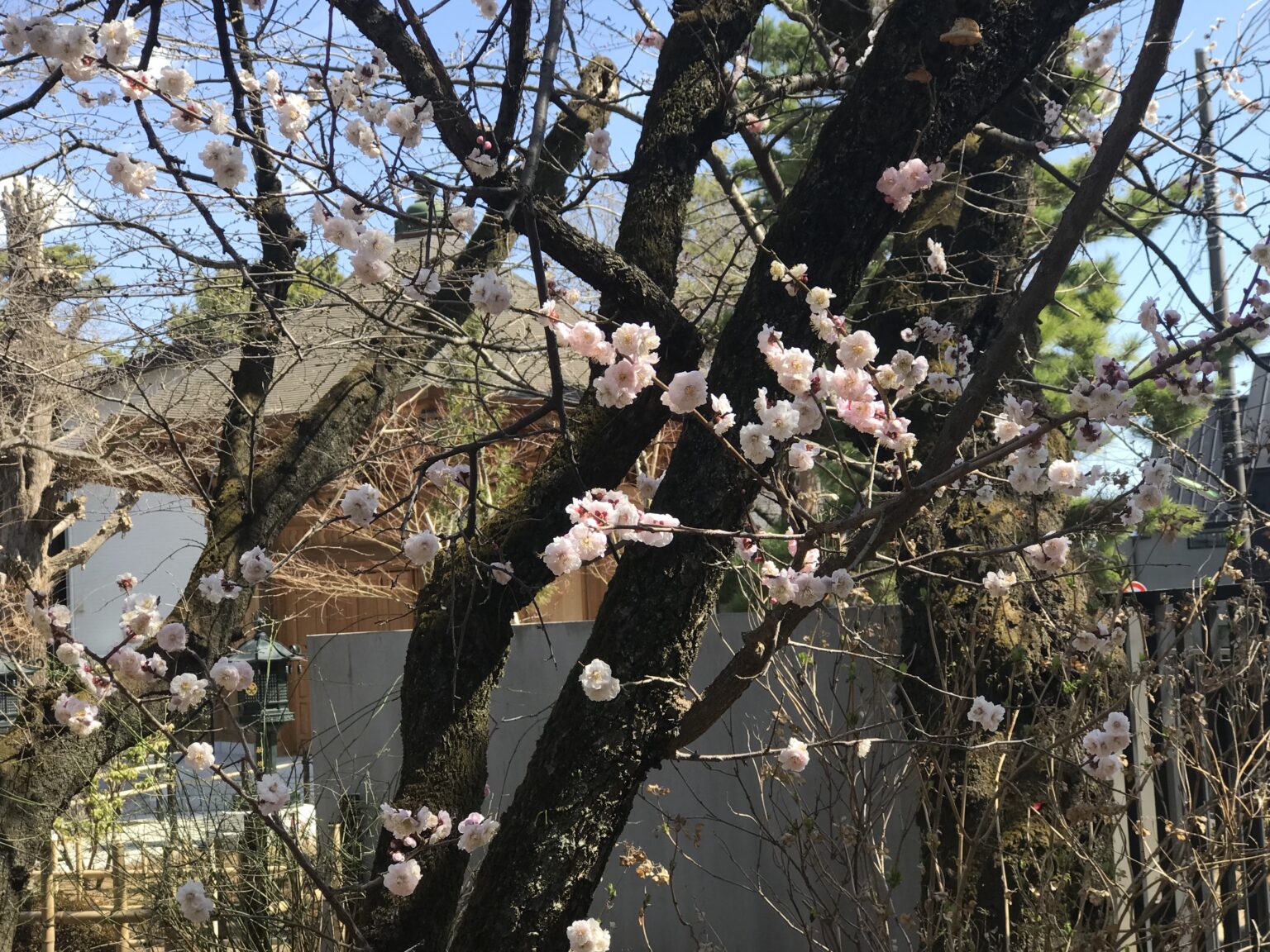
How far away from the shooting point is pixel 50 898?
13.1 ft

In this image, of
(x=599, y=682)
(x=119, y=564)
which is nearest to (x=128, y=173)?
(x=599, y=682)

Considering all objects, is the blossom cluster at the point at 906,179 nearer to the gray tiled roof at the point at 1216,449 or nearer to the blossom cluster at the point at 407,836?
the gray tiled roof at the point at 1216,449

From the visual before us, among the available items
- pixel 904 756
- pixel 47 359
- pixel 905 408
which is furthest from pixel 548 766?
pixel 47 359

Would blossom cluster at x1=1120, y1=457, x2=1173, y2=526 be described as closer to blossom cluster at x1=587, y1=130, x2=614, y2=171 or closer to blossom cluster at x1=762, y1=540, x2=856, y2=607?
blossom cluster at x1=762, y1=540, x2=856, y2=607

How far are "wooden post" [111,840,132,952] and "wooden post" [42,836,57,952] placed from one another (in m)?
0.29

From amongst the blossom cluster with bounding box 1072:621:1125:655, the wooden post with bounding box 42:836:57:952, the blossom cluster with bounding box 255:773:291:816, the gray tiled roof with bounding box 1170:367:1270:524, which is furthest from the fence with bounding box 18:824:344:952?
the gray tiled roof with bounding box 1170:367:1270:524

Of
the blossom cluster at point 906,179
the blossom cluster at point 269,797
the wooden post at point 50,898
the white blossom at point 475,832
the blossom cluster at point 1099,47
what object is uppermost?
the blossom cluster at point 1099,47

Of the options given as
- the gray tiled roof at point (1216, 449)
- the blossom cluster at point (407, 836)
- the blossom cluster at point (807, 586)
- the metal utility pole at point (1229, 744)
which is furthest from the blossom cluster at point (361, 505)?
the gray tiled roof at point (1216, 449)

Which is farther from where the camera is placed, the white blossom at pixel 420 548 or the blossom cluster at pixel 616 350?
the white blossom at pixel 420 548

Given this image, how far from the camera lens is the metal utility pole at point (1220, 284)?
290 cm

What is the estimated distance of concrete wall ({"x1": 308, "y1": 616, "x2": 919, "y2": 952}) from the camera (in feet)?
12.3

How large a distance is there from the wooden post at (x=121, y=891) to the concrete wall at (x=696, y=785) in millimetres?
685

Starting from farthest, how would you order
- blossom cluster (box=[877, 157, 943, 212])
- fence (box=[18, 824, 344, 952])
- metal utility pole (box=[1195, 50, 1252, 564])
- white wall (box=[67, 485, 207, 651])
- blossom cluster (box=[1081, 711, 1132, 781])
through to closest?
white wall (box=[67, 485, 207, 651]), fence (box=[18, 824, 344, 952]), metal utility pole (box=[1195, 50, 1252, 564]), blossom cluster (box=[1081, 711, 1132, 781]), blossom cluster (box=[877, 157, 943, 212])

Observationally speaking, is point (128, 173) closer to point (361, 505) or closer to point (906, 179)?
point (361, 505)
